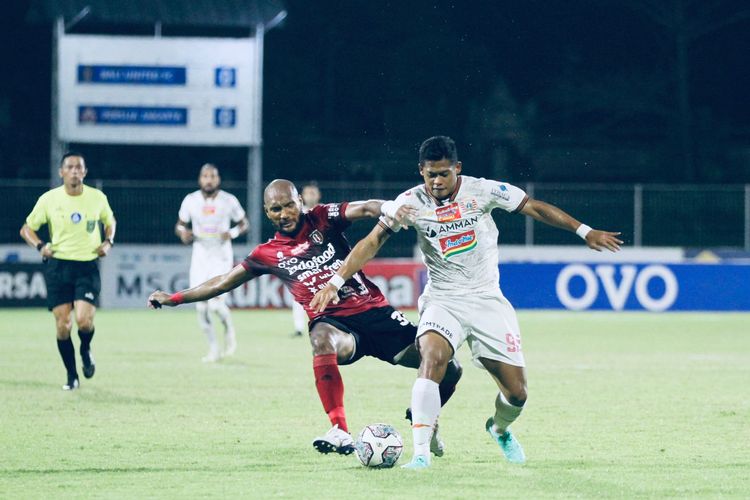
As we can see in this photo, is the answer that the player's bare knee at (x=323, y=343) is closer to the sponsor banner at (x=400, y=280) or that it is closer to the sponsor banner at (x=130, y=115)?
the sponsor banner at (x=400, y=280)

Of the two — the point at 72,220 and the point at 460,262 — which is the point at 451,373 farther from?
the point at 72,220

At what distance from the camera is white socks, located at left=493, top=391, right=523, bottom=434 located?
8219 millimetres

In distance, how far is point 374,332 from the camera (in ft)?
28.8

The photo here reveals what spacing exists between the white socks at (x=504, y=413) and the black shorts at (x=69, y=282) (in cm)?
548

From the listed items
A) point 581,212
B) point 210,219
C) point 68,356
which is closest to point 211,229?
point 210,219

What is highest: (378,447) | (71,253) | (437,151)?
(437,151)

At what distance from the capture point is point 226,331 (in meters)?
16.1

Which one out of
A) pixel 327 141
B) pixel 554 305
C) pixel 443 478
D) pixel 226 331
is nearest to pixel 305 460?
pixel 443 478

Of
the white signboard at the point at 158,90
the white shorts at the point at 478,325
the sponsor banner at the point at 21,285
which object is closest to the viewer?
the white shorts at the point at 478,325

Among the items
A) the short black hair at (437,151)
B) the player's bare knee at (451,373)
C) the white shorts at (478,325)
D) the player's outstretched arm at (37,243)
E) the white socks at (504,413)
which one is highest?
the short black hair at (437,151)

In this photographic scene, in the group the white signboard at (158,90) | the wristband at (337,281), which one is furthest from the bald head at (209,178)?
the white signboard at (158,90)

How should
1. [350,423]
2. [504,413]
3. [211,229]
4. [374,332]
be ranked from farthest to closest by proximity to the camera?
[211,229] < [350,423] < [374,332] < [504,413]

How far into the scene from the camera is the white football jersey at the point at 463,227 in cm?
809

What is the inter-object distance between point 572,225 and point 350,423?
2.95 meters
